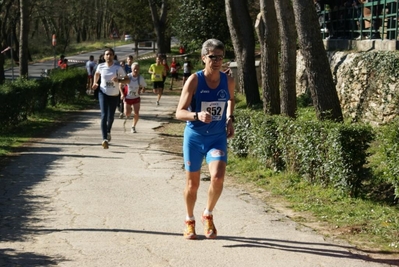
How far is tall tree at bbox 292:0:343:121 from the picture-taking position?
11.8m

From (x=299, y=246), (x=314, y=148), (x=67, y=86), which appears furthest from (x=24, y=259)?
(x=67, y=86)

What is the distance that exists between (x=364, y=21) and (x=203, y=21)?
21619mm

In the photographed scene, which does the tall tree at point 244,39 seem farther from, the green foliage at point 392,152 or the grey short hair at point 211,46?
the grey short hair at point 211,46

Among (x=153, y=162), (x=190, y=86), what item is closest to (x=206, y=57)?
(x=190, y=86)

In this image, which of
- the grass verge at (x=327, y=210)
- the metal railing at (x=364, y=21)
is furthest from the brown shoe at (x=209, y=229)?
the metal railing at (x=364, y=21)

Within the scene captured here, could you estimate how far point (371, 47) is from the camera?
16.3 meters

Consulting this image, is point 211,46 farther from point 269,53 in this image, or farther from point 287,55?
point 269,53

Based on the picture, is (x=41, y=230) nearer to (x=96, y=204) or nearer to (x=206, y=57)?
(x=96, y=204)

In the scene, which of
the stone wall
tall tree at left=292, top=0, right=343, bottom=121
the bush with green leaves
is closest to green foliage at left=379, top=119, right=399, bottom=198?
the bush with green leaves

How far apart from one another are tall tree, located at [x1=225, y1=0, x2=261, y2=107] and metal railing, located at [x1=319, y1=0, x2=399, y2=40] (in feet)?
7.17

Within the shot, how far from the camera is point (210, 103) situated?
7.31m

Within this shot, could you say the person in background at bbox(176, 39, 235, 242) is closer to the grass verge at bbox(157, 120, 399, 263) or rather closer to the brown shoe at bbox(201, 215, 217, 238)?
the brown shoe at bbox(201, 215, 217, 238)

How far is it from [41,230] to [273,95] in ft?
30.4

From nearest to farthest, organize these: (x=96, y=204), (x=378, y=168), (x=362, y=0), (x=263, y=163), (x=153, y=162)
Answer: (x=96, y=204) < (x=378, y=168) < (x=263, y=163) < (x=153, y=162) < (x=362, y=0)
